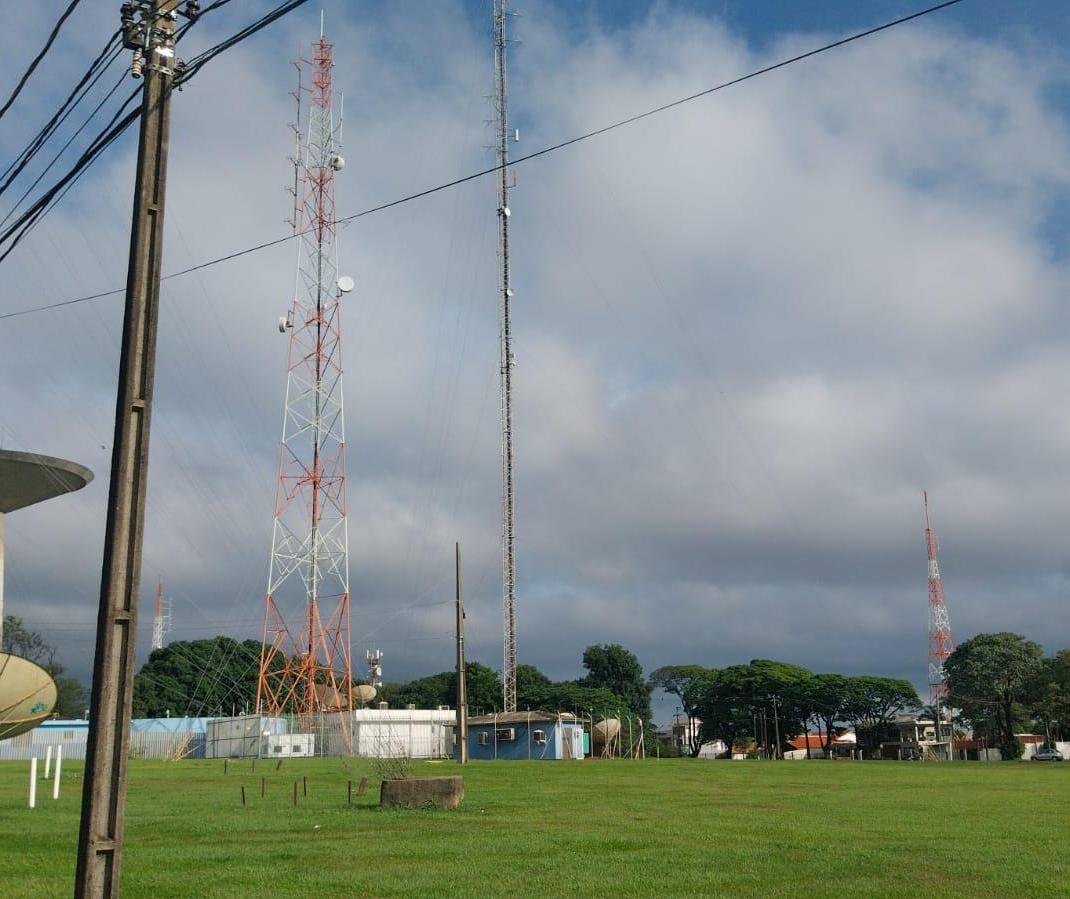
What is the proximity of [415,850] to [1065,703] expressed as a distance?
3415 inches

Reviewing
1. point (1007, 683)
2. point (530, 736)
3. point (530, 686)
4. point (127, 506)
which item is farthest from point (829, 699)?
point (127, 506)

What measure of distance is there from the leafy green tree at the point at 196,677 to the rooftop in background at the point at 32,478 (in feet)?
240

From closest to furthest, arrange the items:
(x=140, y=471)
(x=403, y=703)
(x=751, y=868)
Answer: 1. (x=140, y=471)
2. (x=751, y=868)
3. (x=403, y=703)

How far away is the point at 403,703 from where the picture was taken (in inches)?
5059

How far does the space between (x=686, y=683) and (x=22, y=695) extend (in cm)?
9773

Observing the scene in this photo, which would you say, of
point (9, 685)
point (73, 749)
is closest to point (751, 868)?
point (9, 685)

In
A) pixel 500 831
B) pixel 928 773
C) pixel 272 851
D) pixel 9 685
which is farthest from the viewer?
pixel 928 773

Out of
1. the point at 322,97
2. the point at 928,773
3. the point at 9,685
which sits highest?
the point at 322,97

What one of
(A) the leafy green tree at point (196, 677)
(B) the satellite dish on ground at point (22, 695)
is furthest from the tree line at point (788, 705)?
(B) the satellite dish on ground at point (22, 695)

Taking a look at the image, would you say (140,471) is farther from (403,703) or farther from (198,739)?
(403,703)

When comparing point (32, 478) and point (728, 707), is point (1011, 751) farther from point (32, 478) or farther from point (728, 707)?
point (32, 478)

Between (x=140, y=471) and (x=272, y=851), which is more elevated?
(x=140, y=471)

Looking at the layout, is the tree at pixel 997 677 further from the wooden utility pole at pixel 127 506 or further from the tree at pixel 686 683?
the wooden utility pole at pixel 127 506

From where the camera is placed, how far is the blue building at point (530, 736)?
6781 cm
